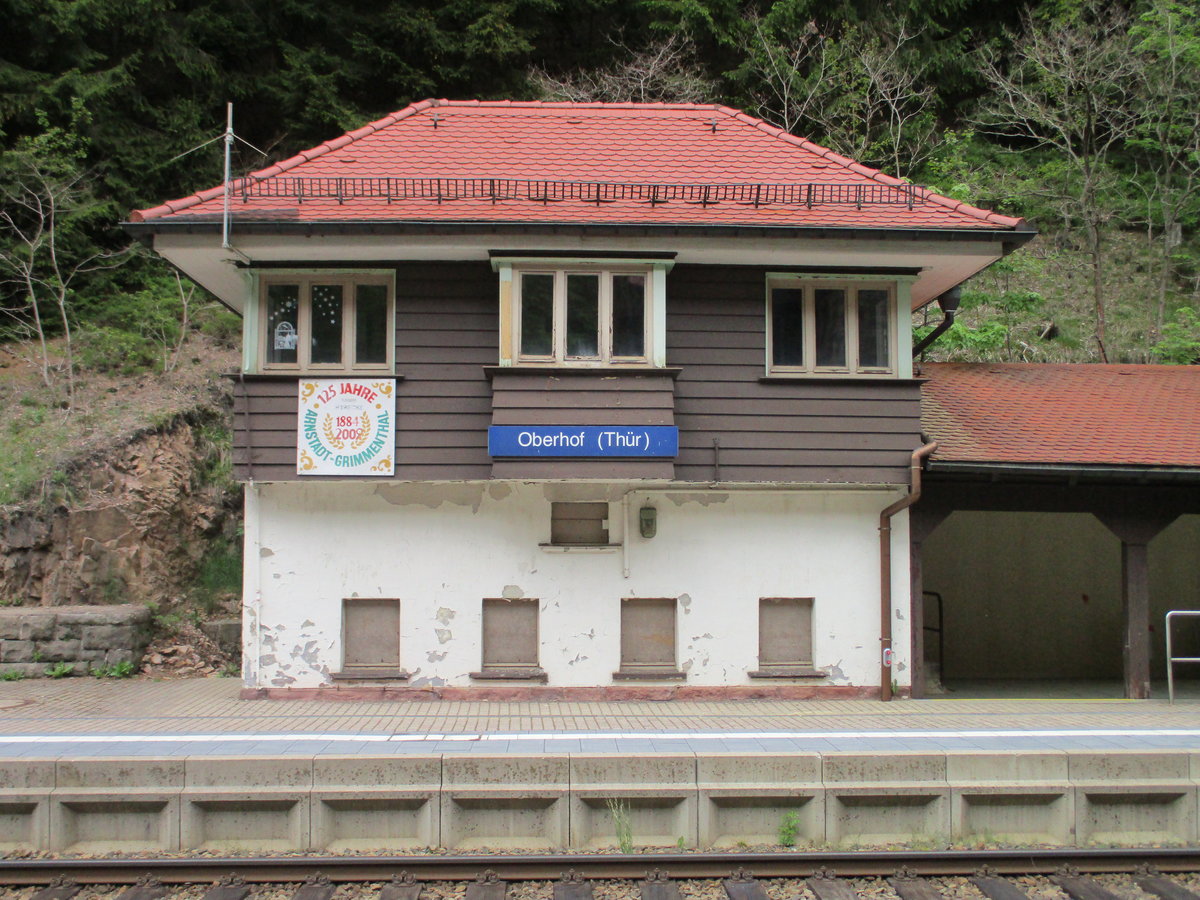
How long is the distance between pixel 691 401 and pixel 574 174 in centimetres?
346

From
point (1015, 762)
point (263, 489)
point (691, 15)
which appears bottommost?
point (1015, 762)

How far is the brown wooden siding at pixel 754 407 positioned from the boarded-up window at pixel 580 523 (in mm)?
1125

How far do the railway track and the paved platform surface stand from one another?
3.49ft

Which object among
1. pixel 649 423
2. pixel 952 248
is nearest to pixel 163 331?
pixel 649 423

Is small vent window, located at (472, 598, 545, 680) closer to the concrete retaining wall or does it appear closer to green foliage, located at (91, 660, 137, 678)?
the concrete retaining wall

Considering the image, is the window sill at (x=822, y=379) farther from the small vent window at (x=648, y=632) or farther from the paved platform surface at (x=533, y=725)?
the paved platform surface at (x=533, y=725)

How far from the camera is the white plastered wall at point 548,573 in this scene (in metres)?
11.0

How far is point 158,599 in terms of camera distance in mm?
13945

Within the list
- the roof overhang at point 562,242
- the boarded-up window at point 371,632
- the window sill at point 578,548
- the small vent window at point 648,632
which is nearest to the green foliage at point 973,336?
the roof overhang at point 562,242

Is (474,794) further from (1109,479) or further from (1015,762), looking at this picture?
(1109,479)

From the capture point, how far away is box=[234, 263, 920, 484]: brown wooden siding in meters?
10.9

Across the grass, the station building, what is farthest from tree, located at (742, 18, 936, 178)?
the grass

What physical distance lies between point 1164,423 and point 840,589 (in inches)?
202

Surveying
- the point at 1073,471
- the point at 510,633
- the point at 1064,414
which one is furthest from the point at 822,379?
the point at 510,633
